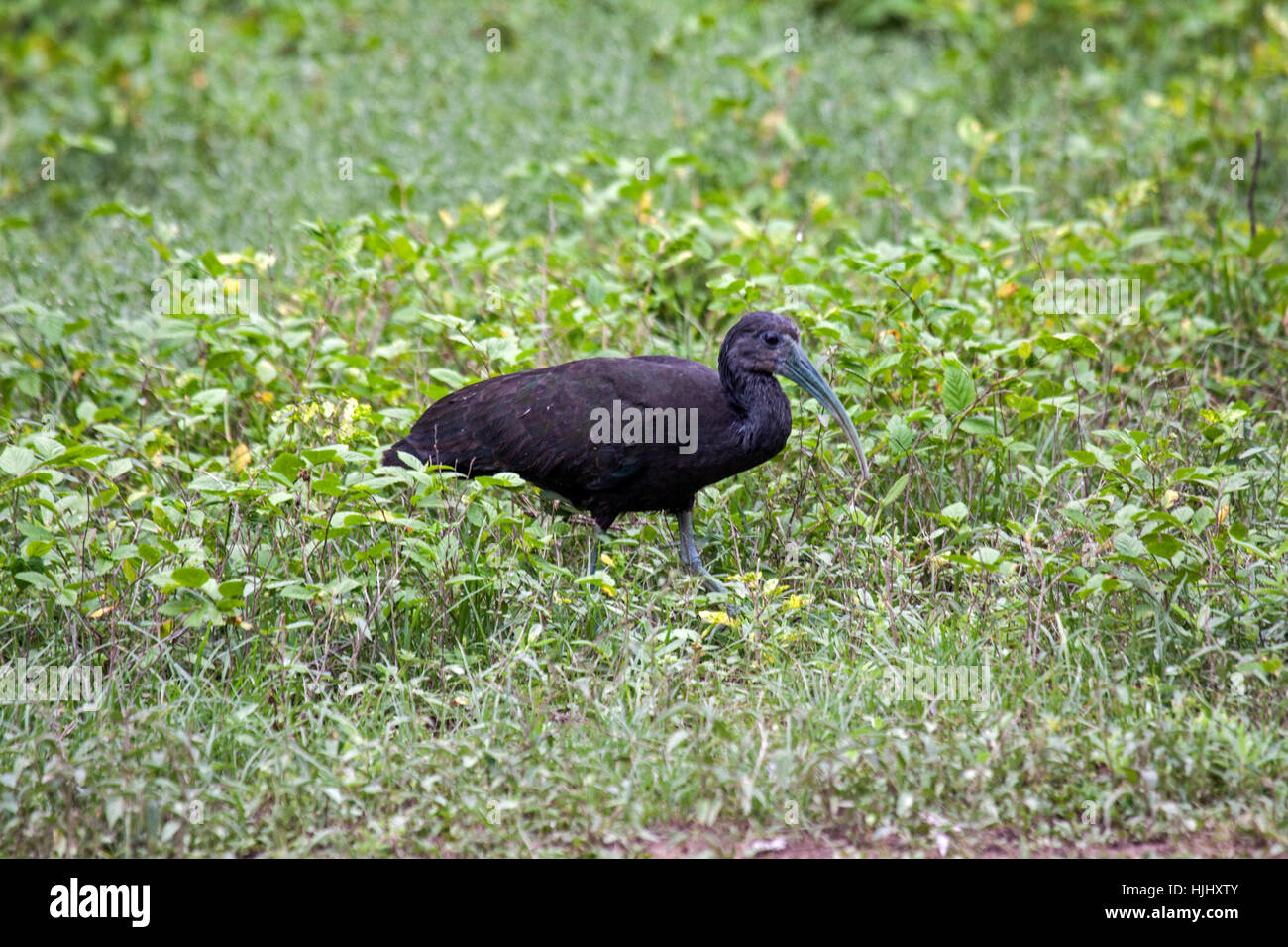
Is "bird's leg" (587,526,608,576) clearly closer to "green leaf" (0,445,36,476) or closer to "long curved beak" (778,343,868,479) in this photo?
"long curved beak" (778,343,868,479)

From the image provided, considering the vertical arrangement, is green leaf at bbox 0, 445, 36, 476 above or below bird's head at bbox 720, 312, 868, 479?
below

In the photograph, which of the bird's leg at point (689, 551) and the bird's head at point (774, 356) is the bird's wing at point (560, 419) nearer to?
the bird's head at point (774, 356)

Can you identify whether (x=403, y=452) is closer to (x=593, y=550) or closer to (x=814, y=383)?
(x=593, y=550)

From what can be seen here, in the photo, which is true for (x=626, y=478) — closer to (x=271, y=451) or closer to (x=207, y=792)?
(x=271, y=451)

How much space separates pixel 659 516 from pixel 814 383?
1.08 metres

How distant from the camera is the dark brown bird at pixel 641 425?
481 centimetres

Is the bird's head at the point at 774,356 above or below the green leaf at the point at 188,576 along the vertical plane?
above

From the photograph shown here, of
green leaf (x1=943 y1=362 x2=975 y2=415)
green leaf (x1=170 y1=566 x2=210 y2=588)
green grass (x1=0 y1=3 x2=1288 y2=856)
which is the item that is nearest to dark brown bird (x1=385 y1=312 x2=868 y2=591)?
green grass (x1=0 y1=3 x2=1288 y2=856)

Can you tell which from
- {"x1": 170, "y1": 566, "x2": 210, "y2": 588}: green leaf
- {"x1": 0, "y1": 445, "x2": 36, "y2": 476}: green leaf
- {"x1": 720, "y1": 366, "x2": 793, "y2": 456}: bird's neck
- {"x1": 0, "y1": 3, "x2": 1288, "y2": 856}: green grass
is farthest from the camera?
{"x1": 720, "y1": 366, "x2": 793, "y2": 456}: bird's neck

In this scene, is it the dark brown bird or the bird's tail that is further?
the bird's tail

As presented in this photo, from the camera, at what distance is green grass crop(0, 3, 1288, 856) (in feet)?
12.3

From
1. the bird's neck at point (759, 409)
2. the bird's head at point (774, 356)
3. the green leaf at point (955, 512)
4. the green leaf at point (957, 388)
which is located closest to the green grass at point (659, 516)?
the green leaf at point (957, 388)

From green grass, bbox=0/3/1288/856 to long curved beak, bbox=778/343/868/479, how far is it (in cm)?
18

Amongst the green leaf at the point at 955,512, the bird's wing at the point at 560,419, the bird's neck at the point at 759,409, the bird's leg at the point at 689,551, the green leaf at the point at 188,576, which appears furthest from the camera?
the bird's leg at the point at 689,551
